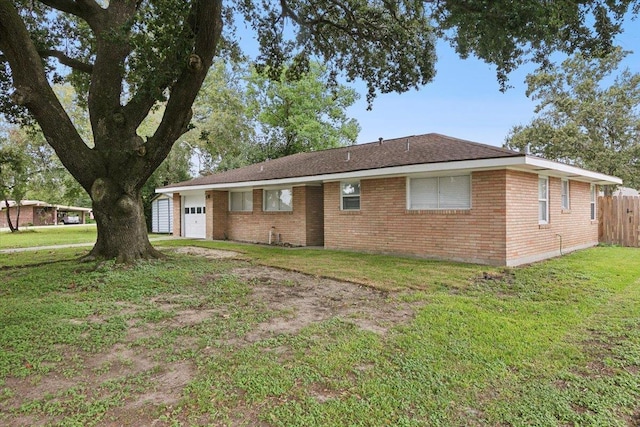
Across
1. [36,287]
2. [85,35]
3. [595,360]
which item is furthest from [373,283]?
[85,35]

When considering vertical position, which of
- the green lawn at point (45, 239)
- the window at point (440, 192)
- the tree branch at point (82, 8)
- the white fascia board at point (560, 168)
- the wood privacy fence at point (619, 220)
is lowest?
the green lawn at point (45, 239)

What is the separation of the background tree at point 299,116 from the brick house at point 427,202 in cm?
1396

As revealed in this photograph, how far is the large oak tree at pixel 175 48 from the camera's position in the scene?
7.13 m

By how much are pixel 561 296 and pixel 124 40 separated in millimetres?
9907

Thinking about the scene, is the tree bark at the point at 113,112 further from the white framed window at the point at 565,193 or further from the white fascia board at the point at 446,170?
the white framed window at the point at 565,193

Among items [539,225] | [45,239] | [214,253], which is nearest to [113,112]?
[214,253]

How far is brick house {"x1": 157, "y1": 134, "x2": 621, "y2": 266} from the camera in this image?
→ 378 inches

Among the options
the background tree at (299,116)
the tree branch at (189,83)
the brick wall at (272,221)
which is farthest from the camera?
the background tree at (299,116)

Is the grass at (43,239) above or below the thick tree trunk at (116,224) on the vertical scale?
below

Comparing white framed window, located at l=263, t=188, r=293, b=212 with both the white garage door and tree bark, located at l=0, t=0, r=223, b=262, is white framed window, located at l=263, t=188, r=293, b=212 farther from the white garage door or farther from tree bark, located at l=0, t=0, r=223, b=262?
tree bark, located at l=0, t=0, r=223, b=262

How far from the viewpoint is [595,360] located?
13.1 feet

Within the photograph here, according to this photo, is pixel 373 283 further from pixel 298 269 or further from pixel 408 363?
pixel 408 363

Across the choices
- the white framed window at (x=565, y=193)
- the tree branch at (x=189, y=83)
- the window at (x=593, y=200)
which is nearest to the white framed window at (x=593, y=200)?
the window at (x=593, y=200)

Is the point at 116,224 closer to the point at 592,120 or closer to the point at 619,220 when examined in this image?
the point at 619,220
